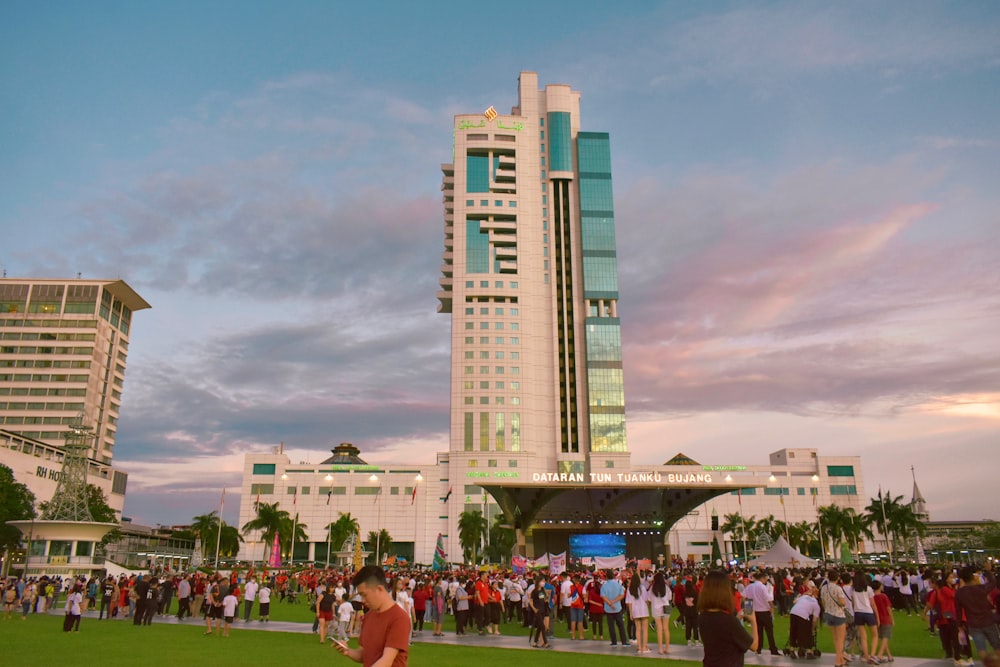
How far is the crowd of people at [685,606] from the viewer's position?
11.9 metres

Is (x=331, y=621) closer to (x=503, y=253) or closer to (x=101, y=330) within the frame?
(x=503, y=253)

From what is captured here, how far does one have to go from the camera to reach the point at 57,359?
12194 cm

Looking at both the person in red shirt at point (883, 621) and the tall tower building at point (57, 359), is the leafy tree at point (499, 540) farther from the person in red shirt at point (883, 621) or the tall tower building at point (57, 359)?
the person in red shirt at point (883, 621)

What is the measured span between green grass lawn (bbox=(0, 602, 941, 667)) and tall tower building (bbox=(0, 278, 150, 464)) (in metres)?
109

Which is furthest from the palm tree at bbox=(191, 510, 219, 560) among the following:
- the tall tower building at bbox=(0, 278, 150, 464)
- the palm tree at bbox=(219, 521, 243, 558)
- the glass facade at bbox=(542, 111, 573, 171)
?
the glass facade at bbox=(542, 111, 573, 171)

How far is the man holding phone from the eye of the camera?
515 centimetres

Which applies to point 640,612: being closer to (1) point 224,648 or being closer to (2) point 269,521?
(1) point 224,648

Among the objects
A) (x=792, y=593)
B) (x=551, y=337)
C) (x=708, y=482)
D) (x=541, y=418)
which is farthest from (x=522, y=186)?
(x=792, y=593)

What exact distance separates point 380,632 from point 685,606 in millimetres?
17561

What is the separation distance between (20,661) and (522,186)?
11441cm

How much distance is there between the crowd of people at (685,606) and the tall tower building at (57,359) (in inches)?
3909

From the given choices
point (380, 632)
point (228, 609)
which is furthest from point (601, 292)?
point (380, 632)

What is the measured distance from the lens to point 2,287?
124750 mm

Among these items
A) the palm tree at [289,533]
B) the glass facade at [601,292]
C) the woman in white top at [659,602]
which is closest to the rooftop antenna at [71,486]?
the palm tree at [289,533]
